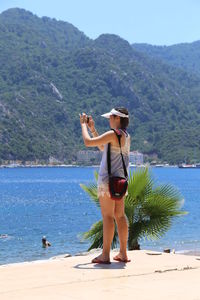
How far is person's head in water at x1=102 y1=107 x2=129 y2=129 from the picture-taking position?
23.3ft

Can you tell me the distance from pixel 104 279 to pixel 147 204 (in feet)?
13.0

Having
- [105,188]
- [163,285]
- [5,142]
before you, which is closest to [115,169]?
[105,188]

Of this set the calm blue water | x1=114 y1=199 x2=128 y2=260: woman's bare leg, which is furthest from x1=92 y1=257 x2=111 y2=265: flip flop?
the calm blue water

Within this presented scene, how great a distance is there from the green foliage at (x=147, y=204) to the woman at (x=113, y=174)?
2.67m

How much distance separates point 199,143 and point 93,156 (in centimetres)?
3028

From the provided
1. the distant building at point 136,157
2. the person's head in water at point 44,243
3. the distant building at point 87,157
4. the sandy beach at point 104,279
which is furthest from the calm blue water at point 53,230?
the distant building at point 87,157

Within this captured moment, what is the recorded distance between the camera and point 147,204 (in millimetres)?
9844

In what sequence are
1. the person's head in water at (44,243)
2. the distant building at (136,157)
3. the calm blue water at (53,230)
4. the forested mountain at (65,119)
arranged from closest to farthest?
the calm blue water at (53,230), the person's head in water at (44,243), the distant building at (136,157), the forested mountain at (65,119)

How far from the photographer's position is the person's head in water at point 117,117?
23.3 ft

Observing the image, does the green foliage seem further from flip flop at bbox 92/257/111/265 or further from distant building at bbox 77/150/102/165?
distant building at bbox 77/150/102/165

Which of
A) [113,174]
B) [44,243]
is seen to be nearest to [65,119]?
[44,243]

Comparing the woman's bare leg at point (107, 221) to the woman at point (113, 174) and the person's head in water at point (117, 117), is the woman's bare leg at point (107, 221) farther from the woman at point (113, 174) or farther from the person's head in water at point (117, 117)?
the person's head in water at point (117, 117)

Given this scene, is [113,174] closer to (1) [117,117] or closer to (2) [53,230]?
(1) [117,117]

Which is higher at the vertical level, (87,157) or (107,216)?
(107,216)
